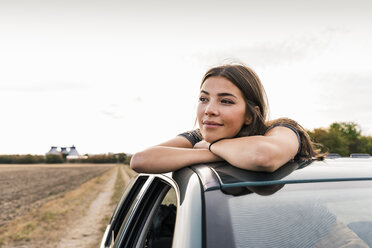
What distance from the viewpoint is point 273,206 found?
1415mm

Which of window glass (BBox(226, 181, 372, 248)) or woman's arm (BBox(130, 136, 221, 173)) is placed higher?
woman's arm (BBox(130, 136, 221, 173))

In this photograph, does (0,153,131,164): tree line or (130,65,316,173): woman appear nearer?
(130,65,316,173): woman

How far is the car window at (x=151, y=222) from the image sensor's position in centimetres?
237

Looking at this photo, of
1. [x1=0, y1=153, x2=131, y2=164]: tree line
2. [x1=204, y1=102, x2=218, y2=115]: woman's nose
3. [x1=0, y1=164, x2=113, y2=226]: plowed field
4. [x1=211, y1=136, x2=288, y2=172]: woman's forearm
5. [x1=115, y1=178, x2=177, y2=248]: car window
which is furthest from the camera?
[x1=0, y1=153, x2=131, y2=164]: tree line

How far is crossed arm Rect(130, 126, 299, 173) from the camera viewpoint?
5.12 ft

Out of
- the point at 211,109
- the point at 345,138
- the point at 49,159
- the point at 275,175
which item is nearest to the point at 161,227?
the point at 211,109

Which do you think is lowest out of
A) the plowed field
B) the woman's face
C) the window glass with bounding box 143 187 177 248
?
the plowed field

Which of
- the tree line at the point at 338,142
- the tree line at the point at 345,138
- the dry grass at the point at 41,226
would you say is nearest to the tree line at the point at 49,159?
the tree line at the point at 338,142

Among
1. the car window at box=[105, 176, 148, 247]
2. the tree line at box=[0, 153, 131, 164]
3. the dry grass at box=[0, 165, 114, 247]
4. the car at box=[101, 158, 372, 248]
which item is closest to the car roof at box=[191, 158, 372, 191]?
the car at box=[101, 158, 372, 248]

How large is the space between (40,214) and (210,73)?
15778mm

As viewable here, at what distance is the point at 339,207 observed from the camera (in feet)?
5.33

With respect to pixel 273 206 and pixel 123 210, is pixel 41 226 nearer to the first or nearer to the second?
→ pixel 123 210

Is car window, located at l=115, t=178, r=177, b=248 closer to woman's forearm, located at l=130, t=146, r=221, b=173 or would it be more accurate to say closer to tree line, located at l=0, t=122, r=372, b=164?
woman's forearm, located at l=130, t=146, r=221, b=173

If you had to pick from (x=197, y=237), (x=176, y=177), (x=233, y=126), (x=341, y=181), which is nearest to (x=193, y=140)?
(x=233, y=126)
